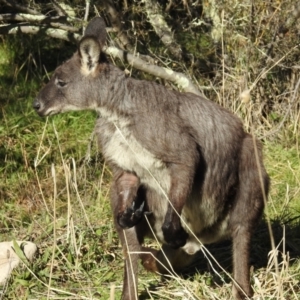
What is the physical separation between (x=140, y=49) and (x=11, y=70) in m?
1.42

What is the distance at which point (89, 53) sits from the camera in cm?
549

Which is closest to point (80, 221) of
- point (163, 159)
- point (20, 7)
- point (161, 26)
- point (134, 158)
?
point (134, 158)

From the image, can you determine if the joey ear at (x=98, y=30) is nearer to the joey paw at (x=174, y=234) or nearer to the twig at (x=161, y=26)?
the joey paw at (x=174, y=234)

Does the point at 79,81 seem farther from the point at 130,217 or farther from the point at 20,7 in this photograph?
the point at 20,7

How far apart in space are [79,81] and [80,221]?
1.32 meters

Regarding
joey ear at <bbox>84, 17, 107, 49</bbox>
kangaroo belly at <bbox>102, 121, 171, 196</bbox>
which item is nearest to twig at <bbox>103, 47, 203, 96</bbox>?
joey ear at <bbox>84, 17, 107, 49</bbox>

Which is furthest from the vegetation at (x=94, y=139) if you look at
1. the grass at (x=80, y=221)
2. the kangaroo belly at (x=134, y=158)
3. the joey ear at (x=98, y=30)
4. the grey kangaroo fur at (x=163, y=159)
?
the joey ear at (x=98, y=30)

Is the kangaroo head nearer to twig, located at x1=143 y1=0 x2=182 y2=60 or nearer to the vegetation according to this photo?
the vegetation

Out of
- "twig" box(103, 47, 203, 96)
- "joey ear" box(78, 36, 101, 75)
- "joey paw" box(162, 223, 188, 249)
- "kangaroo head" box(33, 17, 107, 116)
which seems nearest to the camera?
"joey paw" box(162, 223, 188, 249)

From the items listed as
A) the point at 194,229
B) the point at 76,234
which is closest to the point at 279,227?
the point at 194,229

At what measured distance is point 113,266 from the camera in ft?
20.0

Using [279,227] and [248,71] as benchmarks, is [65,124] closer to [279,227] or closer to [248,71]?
[248,71]

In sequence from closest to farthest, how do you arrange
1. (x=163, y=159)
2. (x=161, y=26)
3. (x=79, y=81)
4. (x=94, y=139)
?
(x=163, y=159) → (x=79, y=81) → (x=94, y=139) → (x=161, y=26)

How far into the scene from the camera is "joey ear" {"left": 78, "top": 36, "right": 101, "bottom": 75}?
5.40 metres
